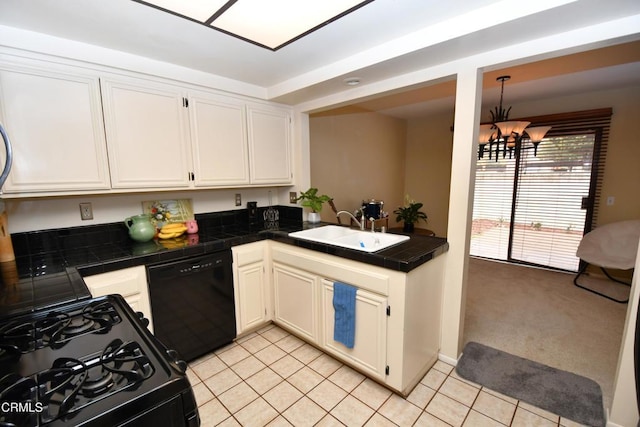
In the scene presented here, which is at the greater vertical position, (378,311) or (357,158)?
(357,158)

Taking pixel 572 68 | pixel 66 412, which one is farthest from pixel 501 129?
pixel 66 412

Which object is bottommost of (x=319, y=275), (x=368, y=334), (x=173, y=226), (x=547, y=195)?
(x=368, y=334)

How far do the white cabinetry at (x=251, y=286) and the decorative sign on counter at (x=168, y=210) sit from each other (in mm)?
656

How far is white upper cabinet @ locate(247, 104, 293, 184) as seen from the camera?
2.65 m

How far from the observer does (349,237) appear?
8.24 ft

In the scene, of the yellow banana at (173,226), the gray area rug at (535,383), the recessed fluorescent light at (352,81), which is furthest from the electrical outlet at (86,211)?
the gray area rug at (535,383)

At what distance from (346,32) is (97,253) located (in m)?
2.11

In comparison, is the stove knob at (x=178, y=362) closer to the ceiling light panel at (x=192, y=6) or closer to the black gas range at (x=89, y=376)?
the black gas range at (x=89, y=376)

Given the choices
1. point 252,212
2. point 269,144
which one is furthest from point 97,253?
point 269,144

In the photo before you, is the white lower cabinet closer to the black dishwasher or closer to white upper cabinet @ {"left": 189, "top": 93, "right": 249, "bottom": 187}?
the black dishwasher

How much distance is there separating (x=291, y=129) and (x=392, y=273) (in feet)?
6.21

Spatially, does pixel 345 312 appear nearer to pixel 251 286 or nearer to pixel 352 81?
pixel 251 286

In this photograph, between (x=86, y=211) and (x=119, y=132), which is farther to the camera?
(x=86, y=211)

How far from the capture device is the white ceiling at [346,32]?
1.38m
